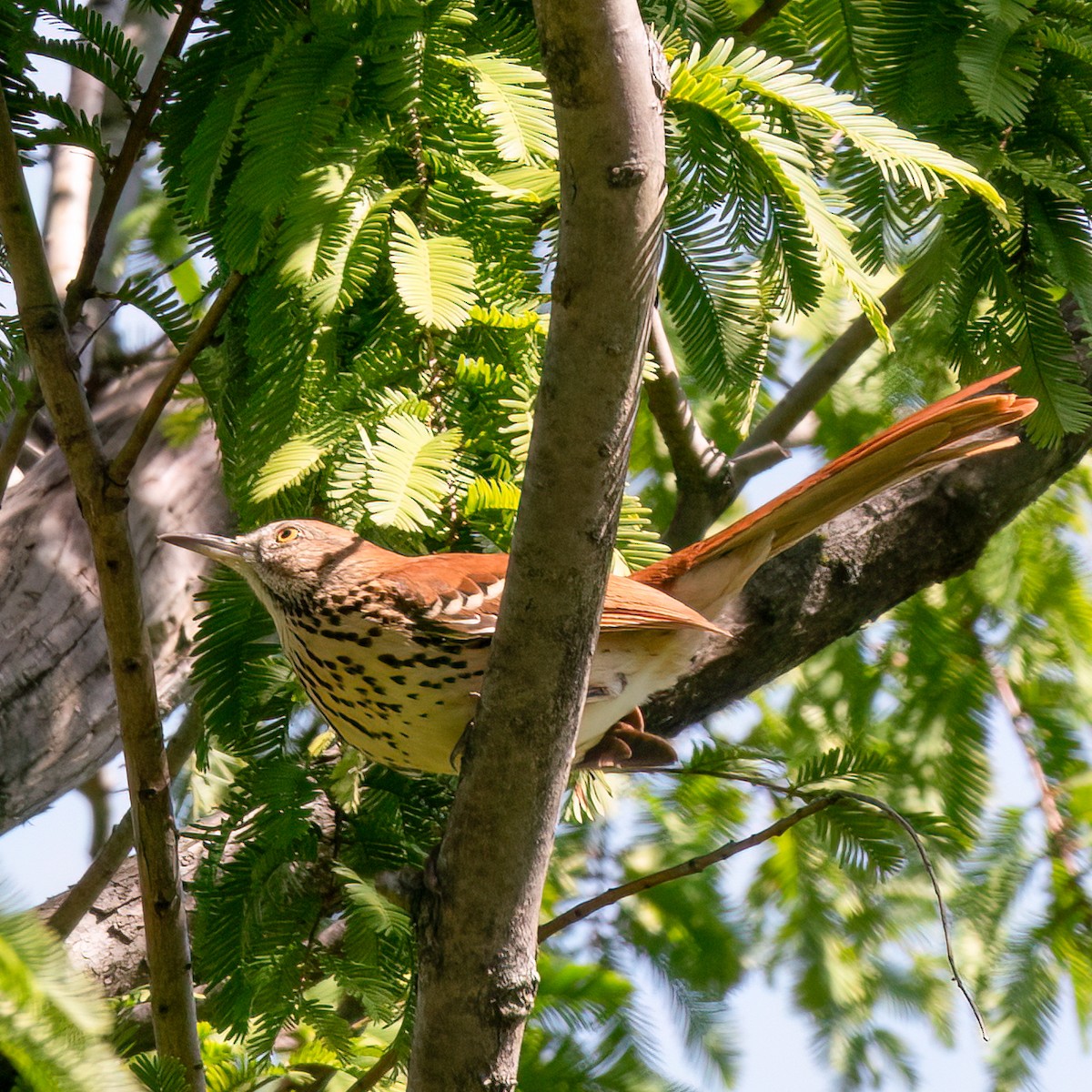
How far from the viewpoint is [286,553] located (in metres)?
2.45

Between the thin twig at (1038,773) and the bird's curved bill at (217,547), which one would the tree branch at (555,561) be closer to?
the bird's curved bill at (217,547)

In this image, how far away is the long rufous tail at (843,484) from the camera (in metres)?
2.24

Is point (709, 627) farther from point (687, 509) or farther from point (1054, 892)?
point (1054, 892)

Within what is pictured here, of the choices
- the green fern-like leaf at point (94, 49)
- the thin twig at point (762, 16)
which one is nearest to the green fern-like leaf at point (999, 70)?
the thin twig at point (762, 16)

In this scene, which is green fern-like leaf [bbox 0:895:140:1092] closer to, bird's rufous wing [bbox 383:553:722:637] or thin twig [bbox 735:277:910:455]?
bird's rufous wing [bbox 383:553:722:637]

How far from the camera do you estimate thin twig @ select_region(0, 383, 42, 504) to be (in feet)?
8.02

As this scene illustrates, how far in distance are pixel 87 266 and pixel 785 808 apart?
2401 millimetres

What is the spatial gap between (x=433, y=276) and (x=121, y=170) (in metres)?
0.84

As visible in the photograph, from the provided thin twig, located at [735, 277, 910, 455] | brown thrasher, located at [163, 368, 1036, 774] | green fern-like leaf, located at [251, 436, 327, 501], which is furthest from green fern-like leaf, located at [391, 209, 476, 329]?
thin twig, located at [735, 277, 910, 455]

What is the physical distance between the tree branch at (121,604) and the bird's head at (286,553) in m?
0.40

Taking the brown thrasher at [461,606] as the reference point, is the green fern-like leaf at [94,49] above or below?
above

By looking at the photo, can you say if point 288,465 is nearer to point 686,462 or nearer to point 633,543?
point 633,543

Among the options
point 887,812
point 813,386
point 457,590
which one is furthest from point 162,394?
point 813,386

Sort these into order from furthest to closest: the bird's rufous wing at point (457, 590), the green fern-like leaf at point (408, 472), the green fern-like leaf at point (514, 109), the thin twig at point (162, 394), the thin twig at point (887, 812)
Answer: the bird's rufous wing at point (457, 590) < the thin twig at point (887, 812) < the thin twig at point (162, 394) < the green fern-like leaf at point (514, 109) < the green fern-like leaf at point (408, 472)
